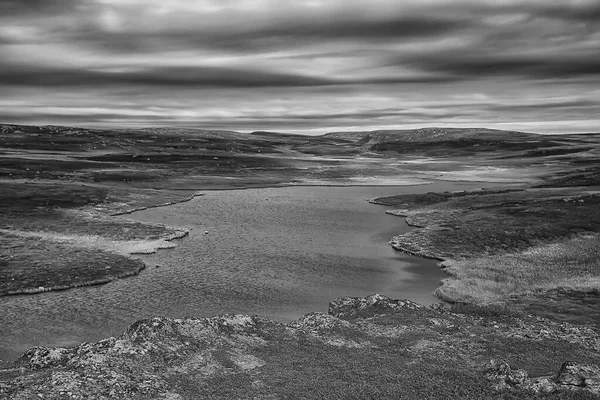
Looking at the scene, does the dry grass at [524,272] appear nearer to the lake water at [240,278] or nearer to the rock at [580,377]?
the lake water at [240,278]

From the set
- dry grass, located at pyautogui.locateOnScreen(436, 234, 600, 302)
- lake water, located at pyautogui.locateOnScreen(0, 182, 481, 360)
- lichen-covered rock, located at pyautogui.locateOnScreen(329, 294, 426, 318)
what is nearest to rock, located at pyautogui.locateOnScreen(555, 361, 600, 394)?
lichen-covered rock, located at pyautogui.locateOnScreen(329, 294, 426, 318)

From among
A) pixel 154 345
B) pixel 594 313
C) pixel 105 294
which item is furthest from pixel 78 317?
pixel 594 313

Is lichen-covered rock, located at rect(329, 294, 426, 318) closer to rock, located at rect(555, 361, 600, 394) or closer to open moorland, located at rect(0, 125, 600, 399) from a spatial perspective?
open moorland, located at rect(0, 125, 600, 399)

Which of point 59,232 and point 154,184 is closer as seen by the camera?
point 59,232

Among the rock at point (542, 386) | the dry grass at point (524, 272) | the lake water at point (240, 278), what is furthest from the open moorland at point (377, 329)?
the lake water at point (240, 278)

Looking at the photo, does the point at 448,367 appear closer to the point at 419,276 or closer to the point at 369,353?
the point at 369,353

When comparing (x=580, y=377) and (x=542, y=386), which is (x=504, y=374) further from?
(x=580, y=377)
